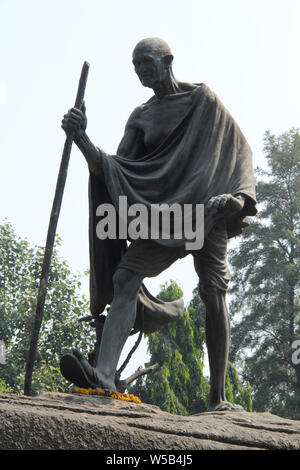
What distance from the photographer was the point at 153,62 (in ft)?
16.9

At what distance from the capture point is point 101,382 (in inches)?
171

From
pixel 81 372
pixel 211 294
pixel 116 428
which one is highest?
pixel 211 294

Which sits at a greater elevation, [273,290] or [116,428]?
[273,290]

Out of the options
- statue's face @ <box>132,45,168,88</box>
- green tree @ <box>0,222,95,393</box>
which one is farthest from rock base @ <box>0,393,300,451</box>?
green tree @ <box>0,222,95,393</box>

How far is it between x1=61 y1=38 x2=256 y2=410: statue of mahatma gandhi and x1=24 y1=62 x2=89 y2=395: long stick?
0.14 meters

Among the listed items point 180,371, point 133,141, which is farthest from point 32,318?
point 133,141

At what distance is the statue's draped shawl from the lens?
5047mm

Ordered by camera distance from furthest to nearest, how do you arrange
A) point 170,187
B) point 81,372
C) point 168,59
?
1. point 168,59
2. point 170,187
3. point 81,372

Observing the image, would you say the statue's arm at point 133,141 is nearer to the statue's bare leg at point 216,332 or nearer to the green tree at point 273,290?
the statue's bare leg at point 216,332

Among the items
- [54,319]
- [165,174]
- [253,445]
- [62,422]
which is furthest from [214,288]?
[54,319]

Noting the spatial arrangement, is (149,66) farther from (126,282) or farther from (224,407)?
(224,407)

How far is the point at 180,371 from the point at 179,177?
54.2 feet

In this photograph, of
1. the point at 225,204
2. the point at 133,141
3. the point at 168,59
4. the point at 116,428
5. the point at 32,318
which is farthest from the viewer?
the point at 32,318
